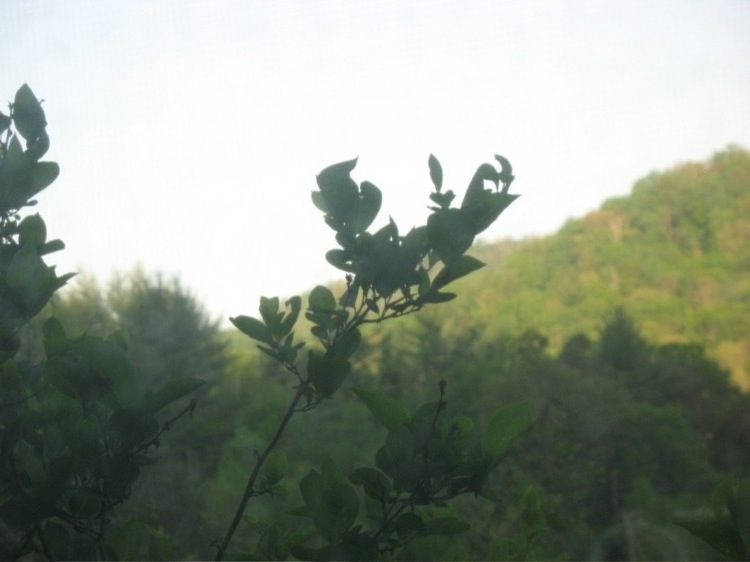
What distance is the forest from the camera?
1084 cm

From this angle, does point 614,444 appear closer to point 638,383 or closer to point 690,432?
point 690,432

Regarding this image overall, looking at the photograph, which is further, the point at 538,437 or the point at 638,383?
the point at 638,383

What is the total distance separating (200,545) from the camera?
10.6m

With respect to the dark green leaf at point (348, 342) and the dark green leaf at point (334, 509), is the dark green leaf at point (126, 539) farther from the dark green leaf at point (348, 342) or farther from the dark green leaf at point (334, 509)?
the dark green leaf at point (348, 342)

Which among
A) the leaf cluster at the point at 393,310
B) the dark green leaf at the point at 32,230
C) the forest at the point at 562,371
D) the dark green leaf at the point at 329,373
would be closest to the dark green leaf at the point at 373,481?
the leaf cluster at the point at 393,310

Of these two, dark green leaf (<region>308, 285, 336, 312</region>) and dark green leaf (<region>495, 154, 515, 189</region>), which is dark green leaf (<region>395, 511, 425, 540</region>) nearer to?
dark green leaf (<region>308, 285, 336, 312</region>)

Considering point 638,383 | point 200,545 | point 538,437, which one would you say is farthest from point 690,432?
point 200,545

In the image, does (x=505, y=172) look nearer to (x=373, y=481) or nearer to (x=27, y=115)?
(x=373, y=481)

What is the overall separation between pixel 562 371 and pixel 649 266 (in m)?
6.61

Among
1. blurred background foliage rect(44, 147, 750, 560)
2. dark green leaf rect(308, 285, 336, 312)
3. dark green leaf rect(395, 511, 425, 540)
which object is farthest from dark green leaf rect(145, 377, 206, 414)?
blurred background foliage rect(44, 147, 750, 560)

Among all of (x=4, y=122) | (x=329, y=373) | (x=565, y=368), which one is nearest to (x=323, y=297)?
(x=329, y=373)

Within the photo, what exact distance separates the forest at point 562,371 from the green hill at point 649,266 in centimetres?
5

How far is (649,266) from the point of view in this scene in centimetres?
2069

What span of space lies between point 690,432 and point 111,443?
18.2m
